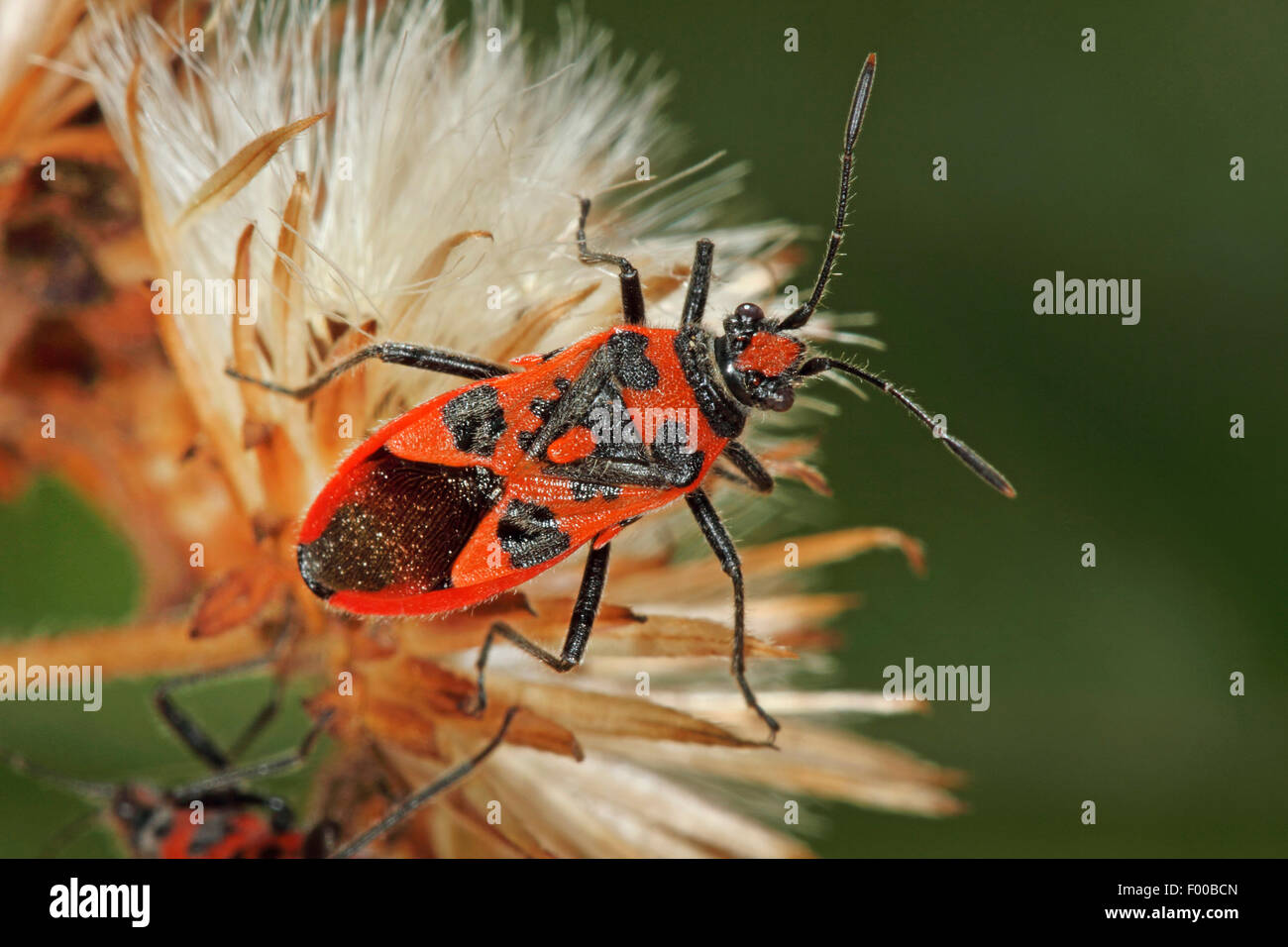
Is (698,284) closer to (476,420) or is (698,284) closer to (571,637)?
(476,420)

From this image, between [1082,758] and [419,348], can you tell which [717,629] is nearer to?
[419,348]

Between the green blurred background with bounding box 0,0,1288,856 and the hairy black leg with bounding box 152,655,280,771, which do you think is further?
the green blurred background with bounding box 0,0,1288,856

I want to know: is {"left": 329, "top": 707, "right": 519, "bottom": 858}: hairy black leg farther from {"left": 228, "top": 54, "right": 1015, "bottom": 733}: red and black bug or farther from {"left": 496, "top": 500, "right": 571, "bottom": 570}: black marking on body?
{"left": 496, "top": 500, "right": 571, "bottom": 570}: black marking on body
